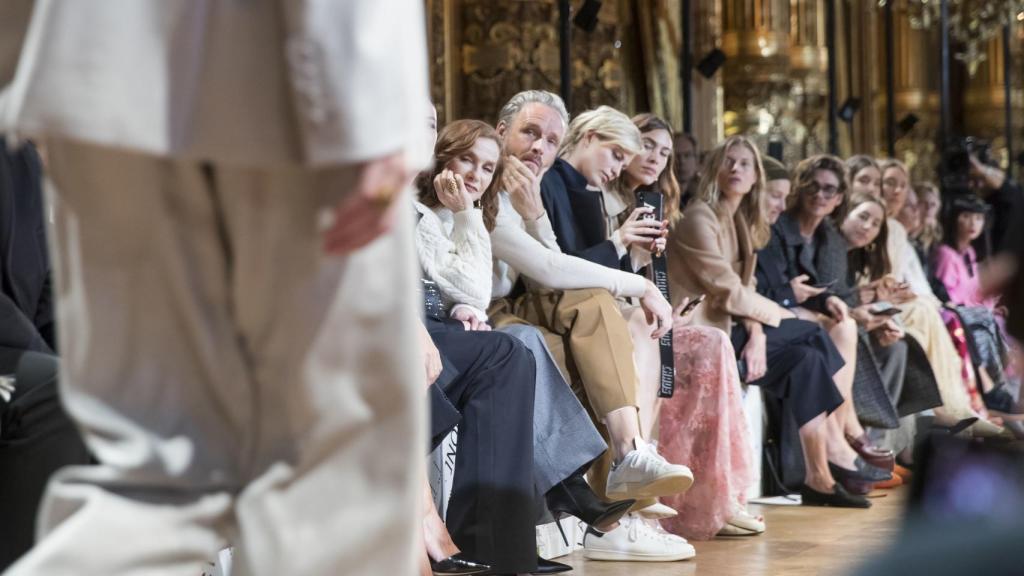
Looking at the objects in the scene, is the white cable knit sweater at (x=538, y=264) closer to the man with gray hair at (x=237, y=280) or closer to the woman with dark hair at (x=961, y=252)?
the man with gray hair at (x=237, y=280)

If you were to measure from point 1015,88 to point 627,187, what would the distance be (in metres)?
12.2

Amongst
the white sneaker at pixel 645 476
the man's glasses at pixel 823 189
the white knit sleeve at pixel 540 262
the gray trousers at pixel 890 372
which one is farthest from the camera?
the gray trousers at pixel 890 372

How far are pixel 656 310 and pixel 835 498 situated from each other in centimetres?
151

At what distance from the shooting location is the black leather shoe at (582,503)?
4121 mm

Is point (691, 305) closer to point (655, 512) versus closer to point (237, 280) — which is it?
point (655, 512)

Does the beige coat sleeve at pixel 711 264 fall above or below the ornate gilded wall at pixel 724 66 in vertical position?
below

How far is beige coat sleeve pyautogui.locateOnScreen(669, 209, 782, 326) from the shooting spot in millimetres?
5578

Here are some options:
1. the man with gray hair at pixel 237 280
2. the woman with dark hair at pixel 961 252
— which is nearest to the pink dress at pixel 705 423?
the man with gray hair at pixel 237 280

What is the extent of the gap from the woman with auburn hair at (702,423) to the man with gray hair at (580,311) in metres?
0.40

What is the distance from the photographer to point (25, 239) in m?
2.99

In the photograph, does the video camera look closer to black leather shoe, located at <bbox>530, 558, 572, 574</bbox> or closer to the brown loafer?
the brown loafer

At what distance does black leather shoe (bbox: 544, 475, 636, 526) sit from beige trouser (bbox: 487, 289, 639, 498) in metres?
0.26

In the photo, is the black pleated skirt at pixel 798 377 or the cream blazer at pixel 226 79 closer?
the cream blazer at pixel 226 79

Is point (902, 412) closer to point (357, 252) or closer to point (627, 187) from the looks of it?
point (627, 187)
